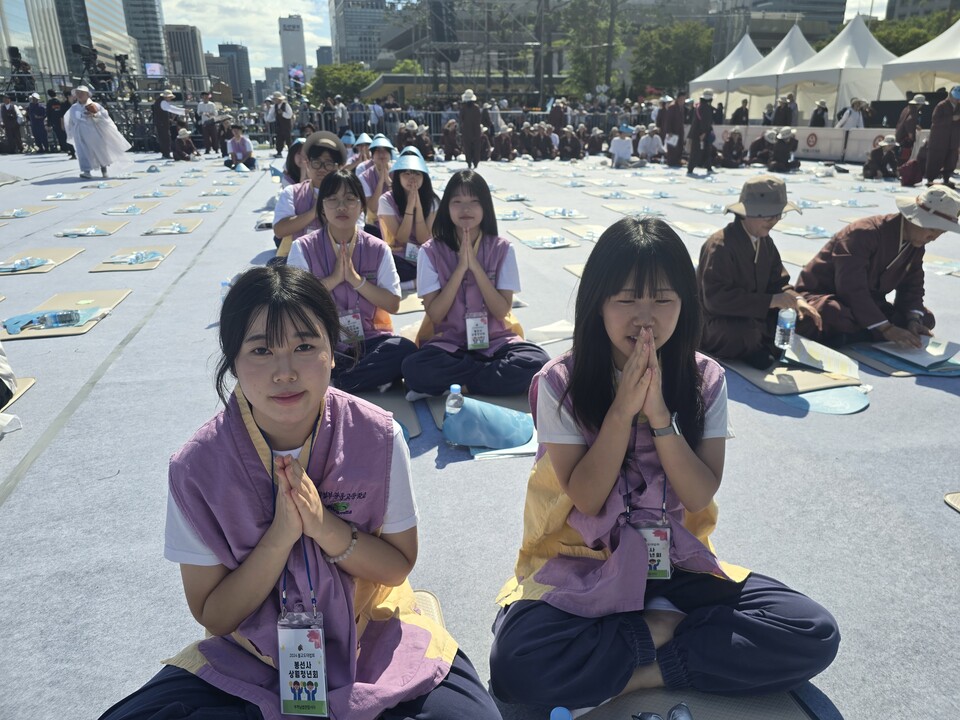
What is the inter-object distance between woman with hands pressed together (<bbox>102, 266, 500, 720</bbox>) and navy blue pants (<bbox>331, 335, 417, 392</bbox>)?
1973 millimetres

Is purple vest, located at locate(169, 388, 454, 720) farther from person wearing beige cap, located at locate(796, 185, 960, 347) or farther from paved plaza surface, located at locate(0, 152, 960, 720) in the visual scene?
person wearing beige cap, located at locate(796, 185, 960, 347)

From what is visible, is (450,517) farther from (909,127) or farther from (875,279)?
(909,127)

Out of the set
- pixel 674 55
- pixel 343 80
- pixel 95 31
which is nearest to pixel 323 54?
pixel 95 31

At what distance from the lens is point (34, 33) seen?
53.6 meters

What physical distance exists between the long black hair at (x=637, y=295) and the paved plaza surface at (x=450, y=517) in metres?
0.78

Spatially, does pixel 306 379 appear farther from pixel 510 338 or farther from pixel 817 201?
pixel 817 201

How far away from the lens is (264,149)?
71.2ft

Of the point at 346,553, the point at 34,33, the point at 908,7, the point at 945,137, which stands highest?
the point at 908,7

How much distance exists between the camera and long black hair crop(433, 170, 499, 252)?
10.5 feet

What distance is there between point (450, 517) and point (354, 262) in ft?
5.04

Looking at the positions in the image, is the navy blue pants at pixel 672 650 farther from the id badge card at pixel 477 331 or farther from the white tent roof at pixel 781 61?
the white tent roof at pixel 781 61

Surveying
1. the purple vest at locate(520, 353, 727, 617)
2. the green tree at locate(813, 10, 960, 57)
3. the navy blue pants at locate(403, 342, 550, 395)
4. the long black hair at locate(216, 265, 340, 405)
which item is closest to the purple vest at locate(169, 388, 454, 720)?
the long black hair at locate(216, 265, 340, 405)

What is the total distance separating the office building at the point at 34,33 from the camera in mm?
41531

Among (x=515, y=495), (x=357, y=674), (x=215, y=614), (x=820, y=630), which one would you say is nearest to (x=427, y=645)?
(x=357, y=674)
